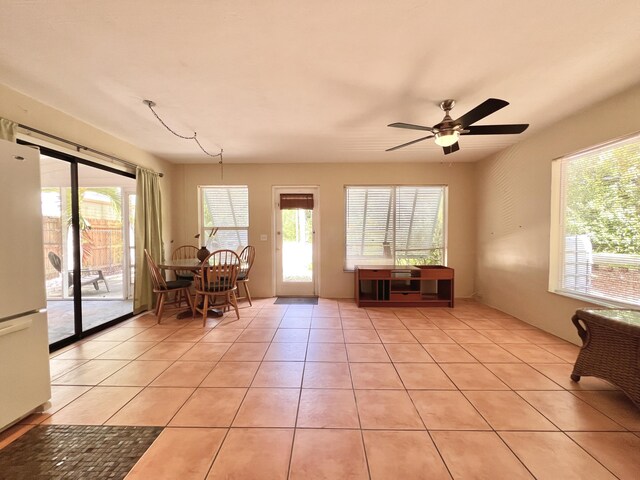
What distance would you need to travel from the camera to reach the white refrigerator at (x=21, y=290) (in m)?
1.45

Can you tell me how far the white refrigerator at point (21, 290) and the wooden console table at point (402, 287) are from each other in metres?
3.44

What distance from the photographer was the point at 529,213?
3.21 m

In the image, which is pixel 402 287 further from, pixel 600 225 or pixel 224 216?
pixel 224 216

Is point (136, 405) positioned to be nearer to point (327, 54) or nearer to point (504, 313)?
point (327, 54)

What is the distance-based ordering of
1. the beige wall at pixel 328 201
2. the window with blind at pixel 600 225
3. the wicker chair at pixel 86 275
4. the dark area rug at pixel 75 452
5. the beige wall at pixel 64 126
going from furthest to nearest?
1. the beige wall at pixel 328 201
2. the wicker chair at pixel 86 275
3. the window with blind at pixel 600 225
4. the beige wall at pixel 64 126
5. the dark area rug at pixel 75 452

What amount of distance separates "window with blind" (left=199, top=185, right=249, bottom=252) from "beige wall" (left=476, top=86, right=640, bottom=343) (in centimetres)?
414

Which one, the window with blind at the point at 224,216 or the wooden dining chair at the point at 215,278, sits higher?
the window with blind at the point at 224,216

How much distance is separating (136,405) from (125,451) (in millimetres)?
407

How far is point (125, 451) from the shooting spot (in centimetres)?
134

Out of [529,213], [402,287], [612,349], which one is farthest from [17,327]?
[529,213]

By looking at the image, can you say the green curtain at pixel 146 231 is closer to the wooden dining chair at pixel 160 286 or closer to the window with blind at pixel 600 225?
the wooden dining chair at pixel 160 286

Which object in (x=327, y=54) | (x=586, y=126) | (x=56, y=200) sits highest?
(x=327, y=54)

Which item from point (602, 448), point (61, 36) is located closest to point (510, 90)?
point (602, 448)

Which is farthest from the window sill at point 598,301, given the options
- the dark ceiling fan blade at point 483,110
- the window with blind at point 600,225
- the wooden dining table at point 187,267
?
the wooden dining table at point 187,267
